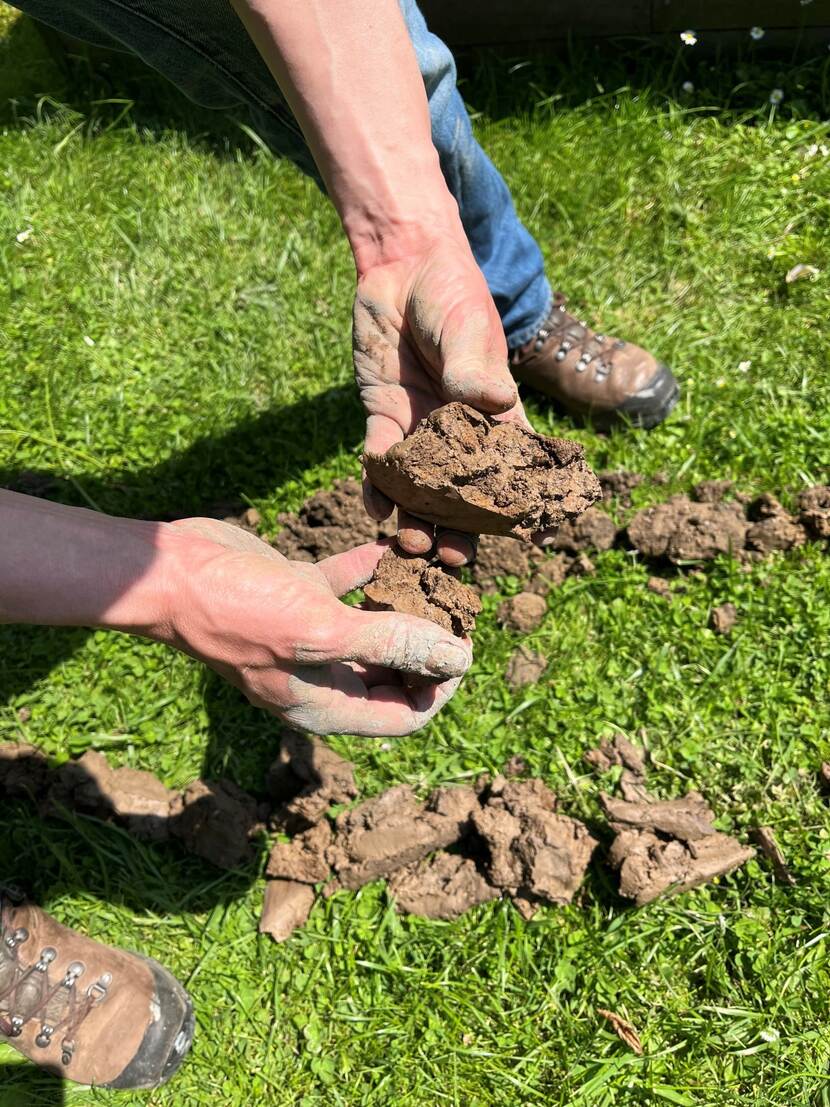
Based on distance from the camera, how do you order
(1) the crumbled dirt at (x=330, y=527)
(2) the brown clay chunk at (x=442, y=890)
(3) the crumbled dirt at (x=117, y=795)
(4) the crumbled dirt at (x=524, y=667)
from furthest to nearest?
(1) the crumbled dirt at (x=330, y=527) < (4) the crumbled dirt at (x=524, y=667) < (3) the crumbled dirt at (x=117, y=795) < (2) the brown clay chunk at (x=442, y=890)

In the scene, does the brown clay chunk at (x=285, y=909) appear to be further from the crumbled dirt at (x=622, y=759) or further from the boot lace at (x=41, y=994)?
the crumbled dirt at (x=622, y=759)

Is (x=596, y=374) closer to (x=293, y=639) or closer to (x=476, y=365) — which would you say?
(x=476, y=365)

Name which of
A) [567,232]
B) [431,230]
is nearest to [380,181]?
[431,230]

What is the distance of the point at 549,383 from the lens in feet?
12.0

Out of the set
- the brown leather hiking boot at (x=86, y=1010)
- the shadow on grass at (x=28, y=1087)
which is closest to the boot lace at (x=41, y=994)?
the brown leather hiking boot at (x=86, y=1010)

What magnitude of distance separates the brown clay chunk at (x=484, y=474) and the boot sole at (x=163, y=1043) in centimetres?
179

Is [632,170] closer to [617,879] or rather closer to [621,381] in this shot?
[621,381]

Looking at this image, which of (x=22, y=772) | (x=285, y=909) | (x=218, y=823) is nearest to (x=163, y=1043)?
(x=285, y=909)

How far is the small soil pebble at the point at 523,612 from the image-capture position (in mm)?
3139

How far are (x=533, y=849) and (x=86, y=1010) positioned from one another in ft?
5.01

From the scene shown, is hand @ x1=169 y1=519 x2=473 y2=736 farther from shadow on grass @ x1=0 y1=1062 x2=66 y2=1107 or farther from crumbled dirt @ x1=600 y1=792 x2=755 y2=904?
shadow on grass @ x1=0 y1=1062 x2=66 y2=1107

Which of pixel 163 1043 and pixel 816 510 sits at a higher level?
pixel 816 510

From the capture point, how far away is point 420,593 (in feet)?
7.47

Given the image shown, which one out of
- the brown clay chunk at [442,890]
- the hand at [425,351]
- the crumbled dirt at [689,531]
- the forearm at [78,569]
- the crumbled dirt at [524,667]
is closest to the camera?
the forearm at [78,569]
